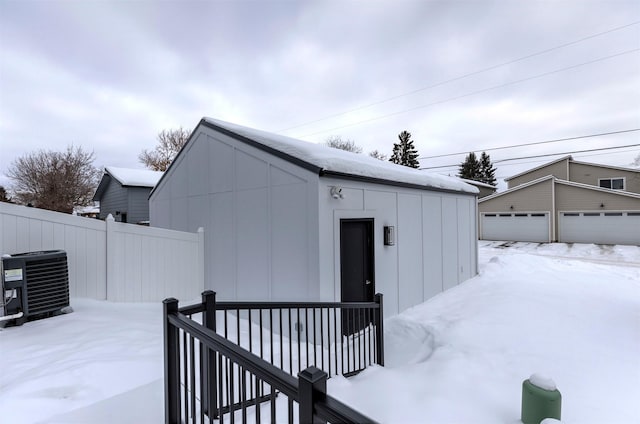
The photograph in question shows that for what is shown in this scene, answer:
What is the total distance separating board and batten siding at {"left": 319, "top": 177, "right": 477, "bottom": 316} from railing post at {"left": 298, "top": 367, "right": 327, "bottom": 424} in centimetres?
313

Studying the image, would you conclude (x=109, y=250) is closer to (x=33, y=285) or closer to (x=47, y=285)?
(x=47, y=285)

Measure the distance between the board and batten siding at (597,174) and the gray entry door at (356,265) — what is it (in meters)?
23.5

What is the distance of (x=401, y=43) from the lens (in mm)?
9117

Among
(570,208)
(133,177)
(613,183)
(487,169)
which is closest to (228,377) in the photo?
(133,177)

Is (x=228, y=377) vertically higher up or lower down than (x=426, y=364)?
higher up

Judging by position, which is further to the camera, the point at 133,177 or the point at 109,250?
the point at 133,177

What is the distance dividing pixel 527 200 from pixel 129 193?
22.7 metres

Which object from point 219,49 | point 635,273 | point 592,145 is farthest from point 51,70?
point 592,145

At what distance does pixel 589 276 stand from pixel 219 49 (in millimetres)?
12430

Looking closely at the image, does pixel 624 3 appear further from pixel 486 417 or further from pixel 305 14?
pixel 486 417

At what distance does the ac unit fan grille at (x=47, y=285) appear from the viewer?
3664 millimetres

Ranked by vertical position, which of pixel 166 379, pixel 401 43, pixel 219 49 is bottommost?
pixel 166 379

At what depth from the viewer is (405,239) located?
5973mm

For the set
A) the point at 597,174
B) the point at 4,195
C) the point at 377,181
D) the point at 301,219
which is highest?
the point at 597,174
